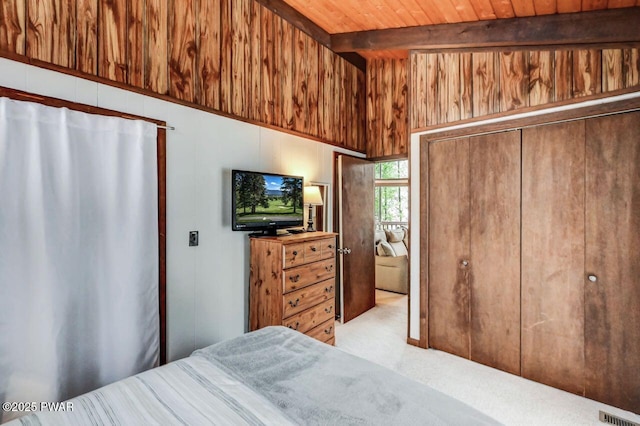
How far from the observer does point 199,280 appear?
2455 mm

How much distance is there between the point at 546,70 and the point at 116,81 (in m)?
3.31

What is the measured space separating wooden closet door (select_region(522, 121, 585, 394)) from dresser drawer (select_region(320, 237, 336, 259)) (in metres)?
1.70

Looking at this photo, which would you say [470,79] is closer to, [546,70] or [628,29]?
[546,70]

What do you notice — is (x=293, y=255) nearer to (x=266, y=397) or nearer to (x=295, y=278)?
(x=295, y=278)

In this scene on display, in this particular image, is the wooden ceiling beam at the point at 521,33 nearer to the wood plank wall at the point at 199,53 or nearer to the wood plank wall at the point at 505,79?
the wood plank wall at the point at 505,79

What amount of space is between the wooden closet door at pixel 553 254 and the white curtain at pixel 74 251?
3.00 meters

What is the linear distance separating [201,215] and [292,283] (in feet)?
3.11

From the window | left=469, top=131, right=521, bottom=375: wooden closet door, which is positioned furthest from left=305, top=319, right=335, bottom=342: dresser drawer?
the window

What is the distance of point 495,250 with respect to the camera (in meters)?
2.74

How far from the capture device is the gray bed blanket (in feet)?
3.41

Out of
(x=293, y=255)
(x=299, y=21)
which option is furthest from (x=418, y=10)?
(x=293, y=255)

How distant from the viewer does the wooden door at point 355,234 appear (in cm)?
384

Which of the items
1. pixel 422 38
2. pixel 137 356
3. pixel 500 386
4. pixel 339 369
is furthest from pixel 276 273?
pixel 422 38

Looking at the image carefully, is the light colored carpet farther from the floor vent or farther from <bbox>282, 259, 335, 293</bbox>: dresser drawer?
<bbox>282, 259, 335, 293</bbox>: dresser drawer
